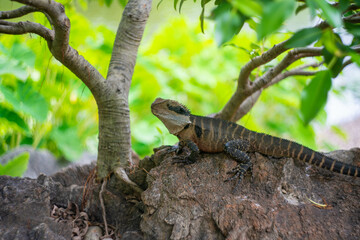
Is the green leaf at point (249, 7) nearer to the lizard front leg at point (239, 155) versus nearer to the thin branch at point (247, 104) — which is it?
the lizard front leg at point (239, 155)

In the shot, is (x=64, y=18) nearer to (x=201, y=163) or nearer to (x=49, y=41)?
(x=49, y=41)

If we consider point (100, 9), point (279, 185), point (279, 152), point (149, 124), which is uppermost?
point (100, 9)

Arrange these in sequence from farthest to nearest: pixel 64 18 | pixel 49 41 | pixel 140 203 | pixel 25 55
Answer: pixel 25 55
pixel 140 203
pixel 49 41
pixel 64 18

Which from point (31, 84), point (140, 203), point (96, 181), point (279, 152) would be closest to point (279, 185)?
point (279, 152)

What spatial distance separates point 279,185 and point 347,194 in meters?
0.54

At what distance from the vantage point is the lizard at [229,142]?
2.53 m

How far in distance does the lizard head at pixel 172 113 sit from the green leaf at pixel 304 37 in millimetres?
1731

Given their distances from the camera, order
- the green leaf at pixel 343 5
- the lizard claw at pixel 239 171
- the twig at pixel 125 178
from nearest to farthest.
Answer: the green leaf at pixel 343 5 < the lizard claw at pixel 239 171 < the twig at pixel 125 178

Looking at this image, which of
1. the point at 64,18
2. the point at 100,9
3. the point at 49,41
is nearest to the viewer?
the point at 64,18

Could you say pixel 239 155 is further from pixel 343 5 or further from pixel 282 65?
pixel 343 5

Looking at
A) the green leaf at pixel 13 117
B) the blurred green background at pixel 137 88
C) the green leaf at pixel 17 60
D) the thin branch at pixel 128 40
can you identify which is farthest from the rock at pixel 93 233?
the green leaf at pixel 13 117

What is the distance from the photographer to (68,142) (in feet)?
17.3

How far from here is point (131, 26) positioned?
298 centimetres

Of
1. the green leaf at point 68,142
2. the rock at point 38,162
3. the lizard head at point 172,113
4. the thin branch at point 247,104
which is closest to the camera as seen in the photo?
the lizard head at point 172,113
